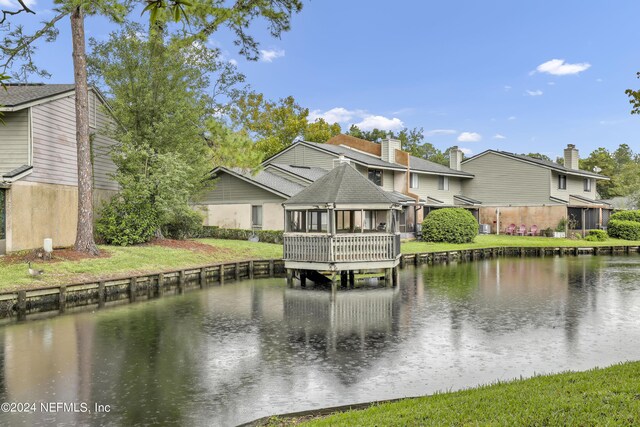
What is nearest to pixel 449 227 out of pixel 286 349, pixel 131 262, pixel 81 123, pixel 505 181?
pixel 505 181

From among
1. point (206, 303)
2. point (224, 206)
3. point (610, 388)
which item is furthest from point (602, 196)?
point (610, 388)

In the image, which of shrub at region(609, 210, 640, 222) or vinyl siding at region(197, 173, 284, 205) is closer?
vinyl siding at region(197, 173, 284, 205)

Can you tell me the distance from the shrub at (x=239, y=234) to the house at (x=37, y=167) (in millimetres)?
13404

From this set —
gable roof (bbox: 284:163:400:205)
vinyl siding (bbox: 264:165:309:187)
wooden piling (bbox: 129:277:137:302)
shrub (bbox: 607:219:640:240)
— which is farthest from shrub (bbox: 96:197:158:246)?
shrub (bbox: 607:219:640:240)

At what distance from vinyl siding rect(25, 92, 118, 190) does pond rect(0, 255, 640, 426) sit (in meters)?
11.3

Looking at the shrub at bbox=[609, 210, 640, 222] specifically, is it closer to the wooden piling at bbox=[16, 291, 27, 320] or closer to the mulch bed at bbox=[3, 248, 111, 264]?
the mulch bed at bbox=[3, 248, 111, 264]

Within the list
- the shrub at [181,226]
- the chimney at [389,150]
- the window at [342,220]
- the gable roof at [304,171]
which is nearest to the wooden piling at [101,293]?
Result: the shrub at [181,226]

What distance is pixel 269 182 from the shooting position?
134 ft

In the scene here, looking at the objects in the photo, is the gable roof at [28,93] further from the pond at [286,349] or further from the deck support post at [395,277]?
the deck support post at [395,277]

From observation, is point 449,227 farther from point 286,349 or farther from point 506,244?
point 286,349

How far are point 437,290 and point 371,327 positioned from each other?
28.2 feet

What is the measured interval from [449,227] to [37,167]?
3141 centimetres

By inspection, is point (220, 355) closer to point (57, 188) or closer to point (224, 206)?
point (57, 188)

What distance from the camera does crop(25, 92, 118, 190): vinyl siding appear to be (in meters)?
25.6
